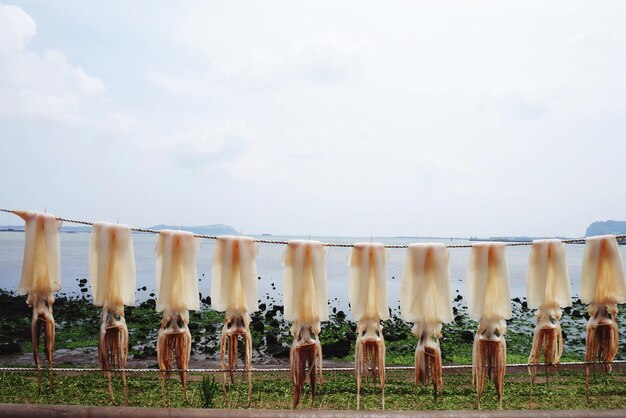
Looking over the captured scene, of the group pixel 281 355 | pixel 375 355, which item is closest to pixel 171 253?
pixel 375 355

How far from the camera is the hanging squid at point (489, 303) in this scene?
5.40 metres

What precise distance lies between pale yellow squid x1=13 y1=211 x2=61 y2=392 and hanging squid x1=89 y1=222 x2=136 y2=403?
450 mm

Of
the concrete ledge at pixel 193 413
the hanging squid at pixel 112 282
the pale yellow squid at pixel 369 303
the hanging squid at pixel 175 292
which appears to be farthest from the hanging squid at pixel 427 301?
the hanging squid at pixel 112 282

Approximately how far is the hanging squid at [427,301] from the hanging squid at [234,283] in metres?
1.85

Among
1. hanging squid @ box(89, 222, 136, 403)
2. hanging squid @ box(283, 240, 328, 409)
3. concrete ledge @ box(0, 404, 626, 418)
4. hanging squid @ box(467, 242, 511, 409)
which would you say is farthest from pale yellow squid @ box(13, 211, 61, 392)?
hanging squid @ box(467, 242, 511, 409)

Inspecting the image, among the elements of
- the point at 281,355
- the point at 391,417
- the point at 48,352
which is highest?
the point at 48,352

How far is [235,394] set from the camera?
38.5ft

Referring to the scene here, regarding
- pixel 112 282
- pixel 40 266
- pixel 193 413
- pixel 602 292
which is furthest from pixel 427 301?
pixel 40 266

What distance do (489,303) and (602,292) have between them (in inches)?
56.5

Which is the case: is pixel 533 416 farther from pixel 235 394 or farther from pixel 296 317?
pixel 235 394

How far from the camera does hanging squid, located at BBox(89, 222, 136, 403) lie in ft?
17.3

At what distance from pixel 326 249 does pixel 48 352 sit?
11.6 feet

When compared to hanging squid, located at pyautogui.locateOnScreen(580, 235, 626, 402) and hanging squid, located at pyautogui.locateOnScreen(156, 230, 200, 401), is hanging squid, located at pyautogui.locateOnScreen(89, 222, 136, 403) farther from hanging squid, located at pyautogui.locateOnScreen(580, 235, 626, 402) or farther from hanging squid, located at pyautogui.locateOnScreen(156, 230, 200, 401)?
hanging squid, located at pyautogui.locateOnScreen(580, 235, 626, 402)

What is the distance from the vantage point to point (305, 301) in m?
5.44
